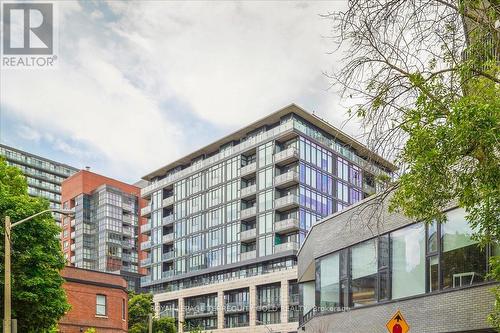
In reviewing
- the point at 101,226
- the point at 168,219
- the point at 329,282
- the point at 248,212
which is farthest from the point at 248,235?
the point at 329,282

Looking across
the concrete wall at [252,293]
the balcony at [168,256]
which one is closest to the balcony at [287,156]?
the concrete wall at [252,293]

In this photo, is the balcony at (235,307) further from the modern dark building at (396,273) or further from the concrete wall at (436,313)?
the concrete wall at (436,313)

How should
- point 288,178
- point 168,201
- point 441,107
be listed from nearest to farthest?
point 441,107, point 288,178, point 168,201

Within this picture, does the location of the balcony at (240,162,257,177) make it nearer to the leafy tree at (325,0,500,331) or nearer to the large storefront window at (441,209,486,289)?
the large storefront window at (441,209,486,289)

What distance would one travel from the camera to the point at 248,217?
75125 millimetres

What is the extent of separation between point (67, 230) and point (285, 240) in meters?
62.7

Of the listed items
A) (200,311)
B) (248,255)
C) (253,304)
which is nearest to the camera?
(253,304)

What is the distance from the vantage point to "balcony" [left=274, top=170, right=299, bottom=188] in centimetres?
7012

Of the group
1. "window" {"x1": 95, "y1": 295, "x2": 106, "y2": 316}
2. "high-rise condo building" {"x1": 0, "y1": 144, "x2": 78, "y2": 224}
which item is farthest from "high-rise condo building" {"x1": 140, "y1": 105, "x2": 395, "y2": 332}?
"high-rise condo building" {"x1": 0, "y1": 144, "x2": 78, "y2": 224}

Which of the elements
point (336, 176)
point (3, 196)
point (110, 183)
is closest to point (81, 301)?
point (3, 196)

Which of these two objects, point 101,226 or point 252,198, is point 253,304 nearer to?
point 252,198

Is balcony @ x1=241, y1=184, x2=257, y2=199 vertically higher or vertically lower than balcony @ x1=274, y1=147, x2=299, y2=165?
lower

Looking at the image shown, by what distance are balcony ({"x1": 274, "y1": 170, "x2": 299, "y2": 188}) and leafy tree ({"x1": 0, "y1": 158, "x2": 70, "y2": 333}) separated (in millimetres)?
47743

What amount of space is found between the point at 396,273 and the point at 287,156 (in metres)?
52.0
